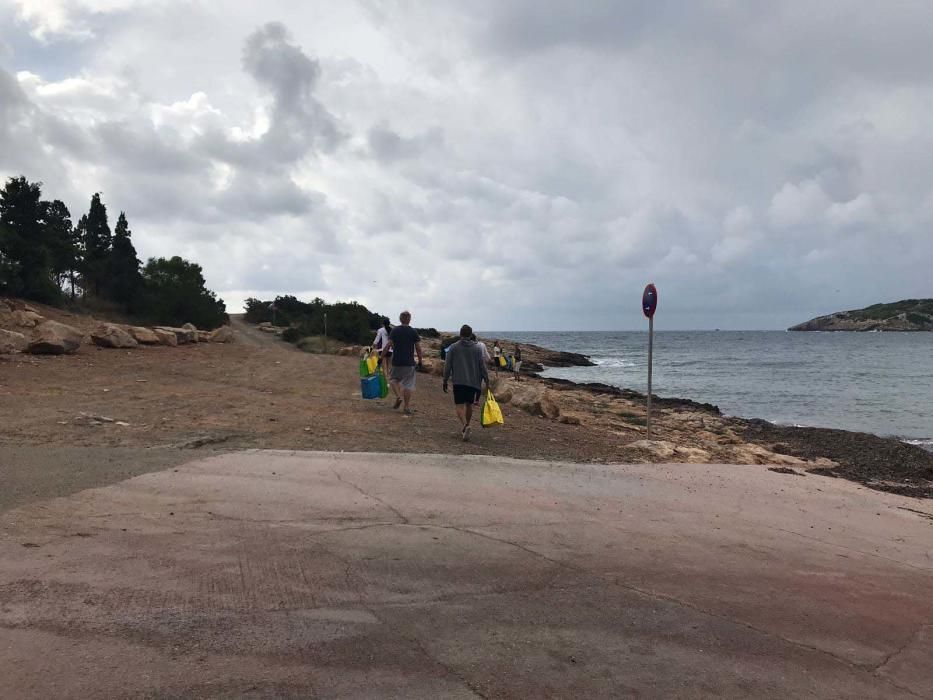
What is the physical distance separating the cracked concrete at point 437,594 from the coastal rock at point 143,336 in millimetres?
14924

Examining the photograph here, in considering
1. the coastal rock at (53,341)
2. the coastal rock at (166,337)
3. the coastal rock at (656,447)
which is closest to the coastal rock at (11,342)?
the coastal rock at (53,341)

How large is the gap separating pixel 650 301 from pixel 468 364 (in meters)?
3.60

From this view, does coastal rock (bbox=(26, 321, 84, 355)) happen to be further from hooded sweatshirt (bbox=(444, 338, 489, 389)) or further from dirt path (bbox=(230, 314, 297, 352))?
dirt path (bbox=(230, 314, 297, 352))

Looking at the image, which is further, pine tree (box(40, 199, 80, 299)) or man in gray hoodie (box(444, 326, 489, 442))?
pine tree (box(40, 199, 80, 299))

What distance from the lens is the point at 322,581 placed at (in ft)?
13.3

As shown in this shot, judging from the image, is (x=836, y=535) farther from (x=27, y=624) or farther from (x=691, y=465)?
(x=27, y=624)

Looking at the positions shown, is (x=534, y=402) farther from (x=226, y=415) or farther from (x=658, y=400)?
(x=658, y=400)

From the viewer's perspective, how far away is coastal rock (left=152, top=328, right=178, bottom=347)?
20578mm

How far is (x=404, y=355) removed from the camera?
10.9 metres

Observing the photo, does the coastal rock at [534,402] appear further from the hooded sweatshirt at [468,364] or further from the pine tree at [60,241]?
the pine tree at [60,241]

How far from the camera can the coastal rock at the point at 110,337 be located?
59.3 ft

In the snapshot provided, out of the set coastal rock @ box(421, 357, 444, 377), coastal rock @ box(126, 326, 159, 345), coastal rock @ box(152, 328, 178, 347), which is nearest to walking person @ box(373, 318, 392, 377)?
coastal rock @ box(421, 357, 444, 377)

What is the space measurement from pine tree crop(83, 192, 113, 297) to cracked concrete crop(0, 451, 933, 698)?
1517 inches

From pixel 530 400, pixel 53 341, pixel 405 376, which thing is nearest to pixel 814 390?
pixel 530 400
